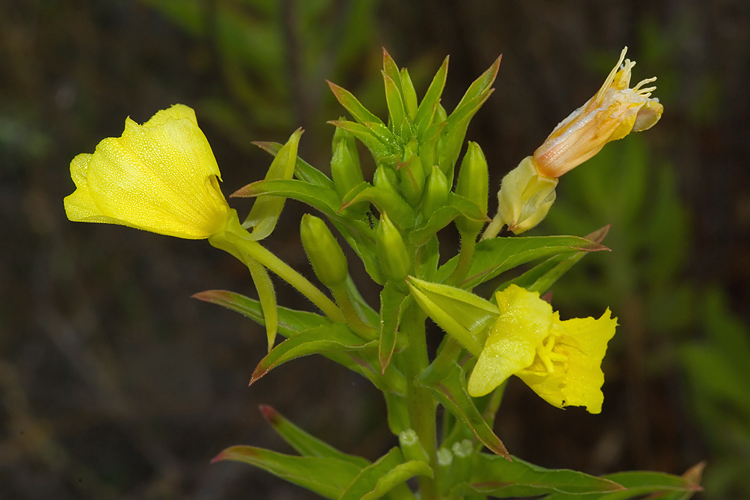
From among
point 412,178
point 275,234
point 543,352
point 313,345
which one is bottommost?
point 275,234

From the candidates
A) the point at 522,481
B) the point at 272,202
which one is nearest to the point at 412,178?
the point at 272,202

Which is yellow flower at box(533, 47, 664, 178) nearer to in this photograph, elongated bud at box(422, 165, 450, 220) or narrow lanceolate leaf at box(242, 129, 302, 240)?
elongated bud at box(422, 165, 450, 220)

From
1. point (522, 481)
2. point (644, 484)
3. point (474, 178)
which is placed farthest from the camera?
point (644, 484)

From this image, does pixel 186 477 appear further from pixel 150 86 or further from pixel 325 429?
pixel 150 86

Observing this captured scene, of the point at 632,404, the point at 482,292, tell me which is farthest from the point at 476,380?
the point at 632,404

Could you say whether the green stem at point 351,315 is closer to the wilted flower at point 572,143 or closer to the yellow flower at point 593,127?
the wilted flower at point 572,143

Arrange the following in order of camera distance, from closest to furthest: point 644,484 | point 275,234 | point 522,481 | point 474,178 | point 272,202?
point 474,178 → point 272,202 → point 522,481 → point 644,484 → point 275,234

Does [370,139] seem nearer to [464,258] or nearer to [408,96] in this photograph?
[408,96]
